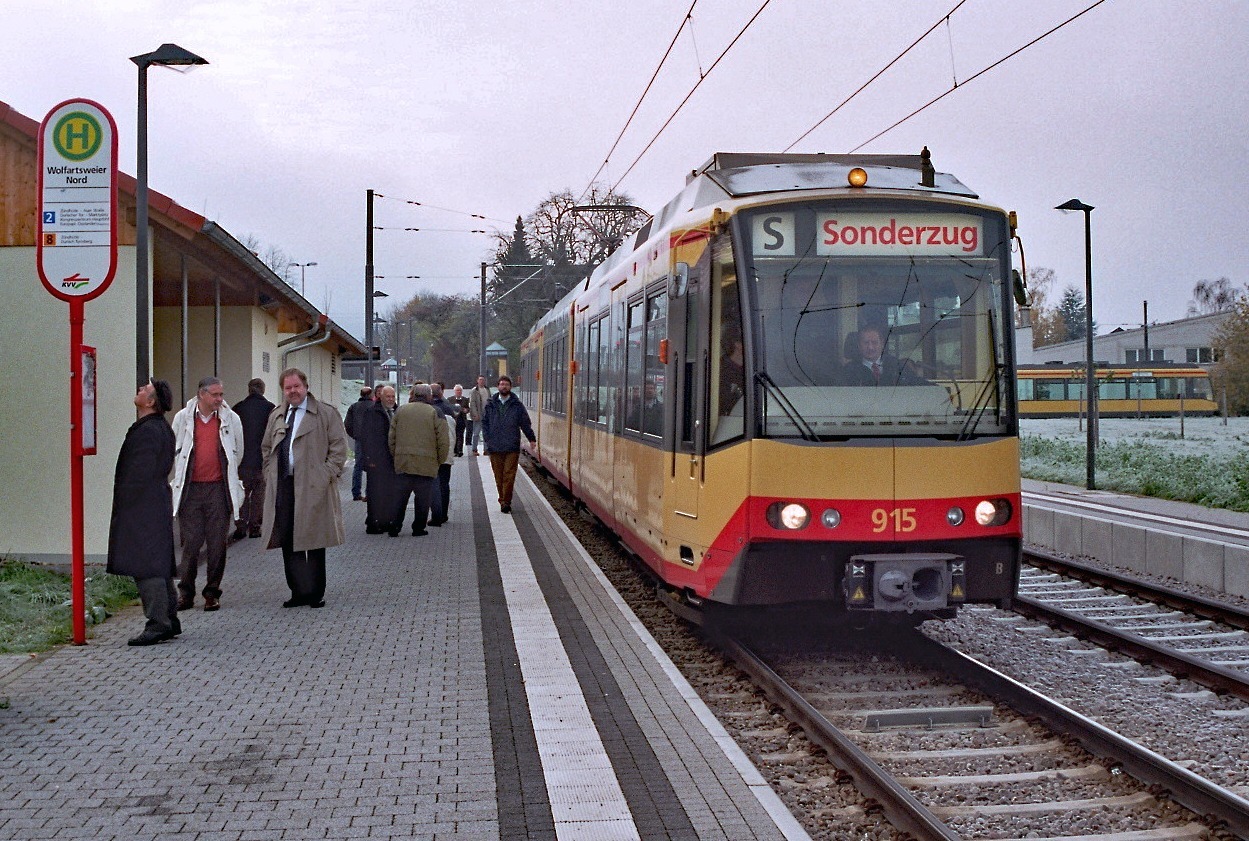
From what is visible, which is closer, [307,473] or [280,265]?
[307,473]

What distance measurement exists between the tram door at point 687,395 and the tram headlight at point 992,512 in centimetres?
170

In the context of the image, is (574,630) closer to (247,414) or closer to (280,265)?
(247,414)

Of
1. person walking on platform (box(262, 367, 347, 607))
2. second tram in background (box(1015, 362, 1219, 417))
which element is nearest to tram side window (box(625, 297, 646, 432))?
person walking on platform (box(262, 367, 347, 607))

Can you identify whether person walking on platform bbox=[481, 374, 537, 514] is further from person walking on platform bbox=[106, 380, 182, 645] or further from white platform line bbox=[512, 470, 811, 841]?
person walking on platform bbox=[106, 380, 182, 645]

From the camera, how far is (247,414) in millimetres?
12938

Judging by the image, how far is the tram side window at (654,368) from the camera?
909 centimetres

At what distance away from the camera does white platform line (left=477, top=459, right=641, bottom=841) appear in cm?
483

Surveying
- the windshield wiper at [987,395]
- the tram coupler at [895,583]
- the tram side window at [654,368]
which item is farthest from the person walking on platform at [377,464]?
the windshield wiper at [987,395]

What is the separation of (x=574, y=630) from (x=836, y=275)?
3109 mm

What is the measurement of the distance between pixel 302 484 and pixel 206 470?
0.71 metres

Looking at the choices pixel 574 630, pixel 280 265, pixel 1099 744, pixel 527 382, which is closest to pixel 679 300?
pixel 574 630

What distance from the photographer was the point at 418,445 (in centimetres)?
1460

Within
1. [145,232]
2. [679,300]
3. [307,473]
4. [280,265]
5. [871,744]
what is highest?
[280,265]

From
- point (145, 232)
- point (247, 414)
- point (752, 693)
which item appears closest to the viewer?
point (752, 693)
